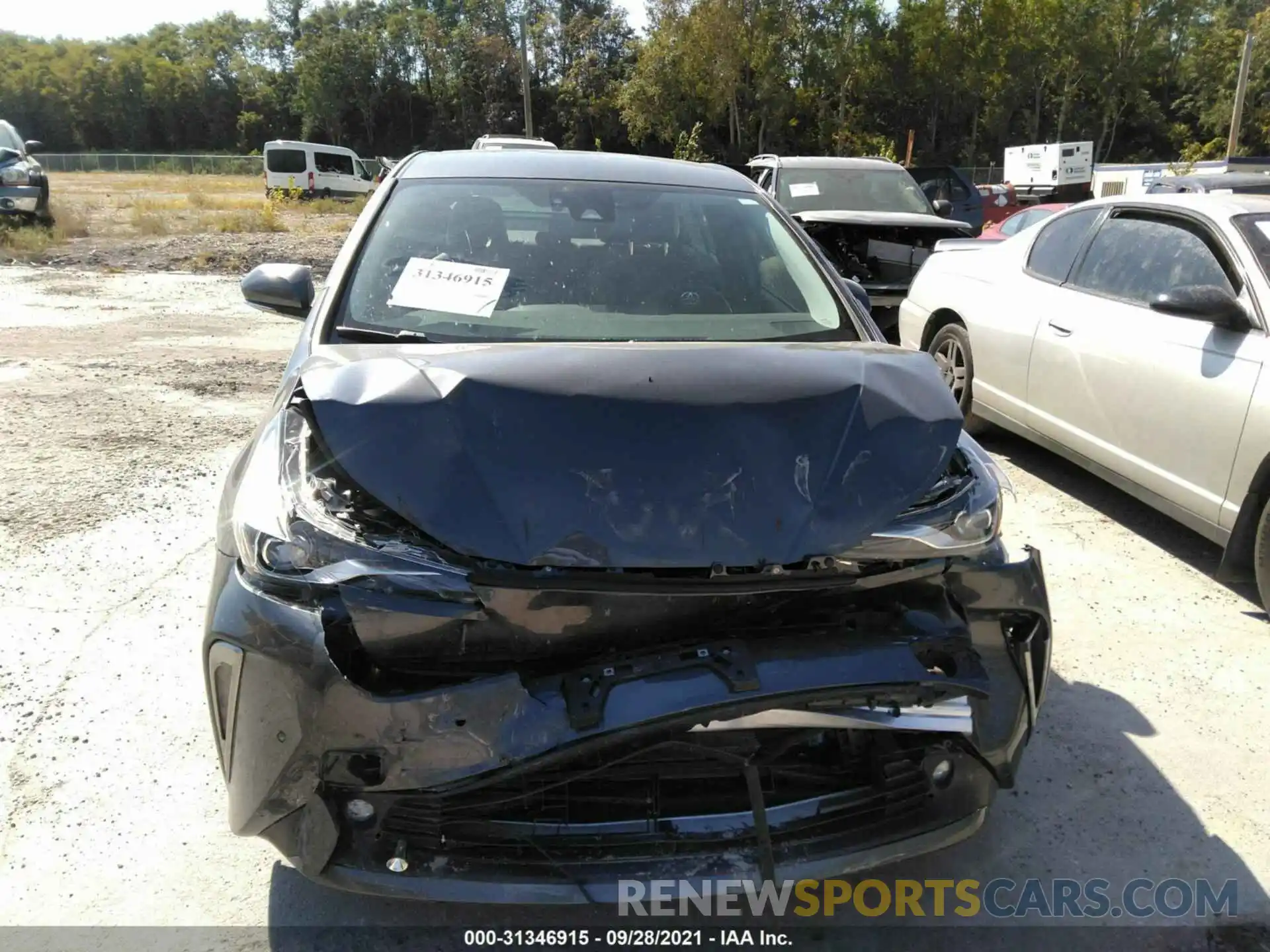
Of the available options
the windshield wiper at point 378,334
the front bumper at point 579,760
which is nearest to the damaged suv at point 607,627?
the front bumper at point 579,760

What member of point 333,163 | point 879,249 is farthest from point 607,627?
point 333,163

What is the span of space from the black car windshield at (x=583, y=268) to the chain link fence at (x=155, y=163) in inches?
2231

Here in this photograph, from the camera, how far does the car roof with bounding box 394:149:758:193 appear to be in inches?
137

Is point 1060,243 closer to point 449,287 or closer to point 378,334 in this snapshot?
point 449,287

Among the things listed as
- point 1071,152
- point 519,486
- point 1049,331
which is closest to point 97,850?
point 519,486

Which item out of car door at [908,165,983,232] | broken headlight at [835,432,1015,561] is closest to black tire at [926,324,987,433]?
broken headlight at [835,432,1015,561]

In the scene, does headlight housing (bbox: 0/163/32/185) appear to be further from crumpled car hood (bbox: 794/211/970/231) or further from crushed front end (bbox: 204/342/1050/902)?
crushed front end (bbox: 204/342/1050/902)

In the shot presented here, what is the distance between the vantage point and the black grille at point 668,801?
1.91 meters

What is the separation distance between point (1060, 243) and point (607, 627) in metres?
4.38

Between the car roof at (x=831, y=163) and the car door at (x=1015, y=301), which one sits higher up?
the car roof at (x=831, y=163)

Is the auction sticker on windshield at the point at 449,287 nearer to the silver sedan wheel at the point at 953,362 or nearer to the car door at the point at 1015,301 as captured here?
the car door at the point at 1015,301

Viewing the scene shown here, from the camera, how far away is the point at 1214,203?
171 inches

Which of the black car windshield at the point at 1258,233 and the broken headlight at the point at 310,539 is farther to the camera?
the black car windshield at the point at 1258,233

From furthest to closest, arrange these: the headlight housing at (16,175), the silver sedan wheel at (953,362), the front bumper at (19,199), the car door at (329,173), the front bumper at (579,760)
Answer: the car door at (329,173) → the front bumper at (19,199) → the headlight housing at (16,175) → the silver sedan wheel at (953,362) → the front bumper at (579,760)
